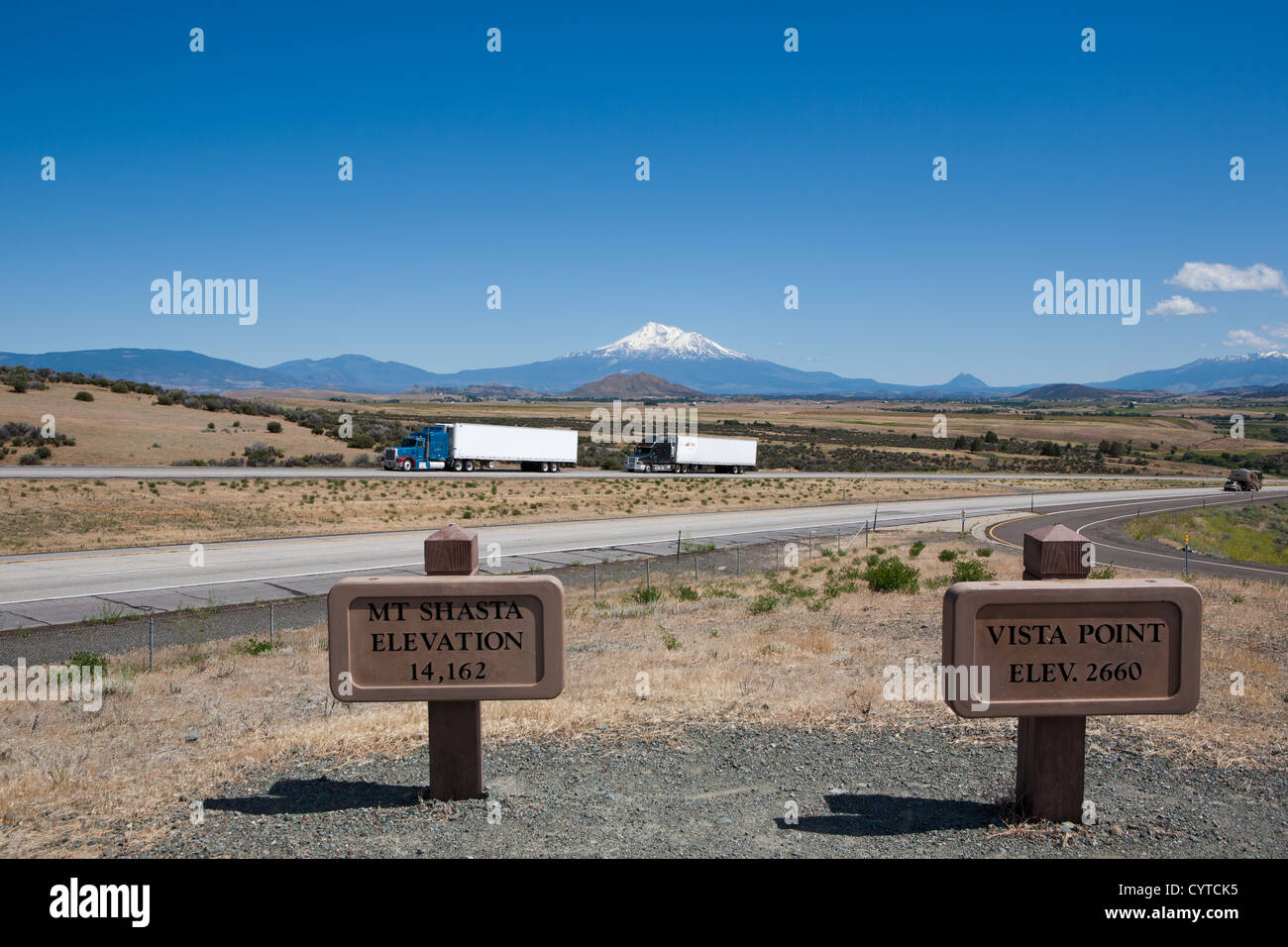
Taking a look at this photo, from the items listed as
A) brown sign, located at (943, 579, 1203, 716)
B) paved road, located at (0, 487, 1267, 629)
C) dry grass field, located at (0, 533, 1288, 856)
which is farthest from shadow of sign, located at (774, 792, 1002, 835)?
paved road, located at (0, 487, 1267, 629)

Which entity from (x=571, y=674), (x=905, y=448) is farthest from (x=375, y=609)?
(x=905, y=448)

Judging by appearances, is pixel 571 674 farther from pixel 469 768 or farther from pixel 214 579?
pixel 214 579

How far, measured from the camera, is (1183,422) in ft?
581

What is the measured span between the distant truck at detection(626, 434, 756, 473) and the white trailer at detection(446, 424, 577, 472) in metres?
6.74

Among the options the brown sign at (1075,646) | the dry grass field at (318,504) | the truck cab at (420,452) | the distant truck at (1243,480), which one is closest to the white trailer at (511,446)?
the truck cab at (420,452)

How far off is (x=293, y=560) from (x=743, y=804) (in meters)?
23.2

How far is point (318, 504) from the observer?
40.8 meters

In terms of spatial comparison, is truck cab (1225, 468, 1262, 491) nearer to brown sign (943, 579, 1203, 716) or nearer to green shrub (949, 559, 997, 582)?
green shrub (949, 559, 997, 582)

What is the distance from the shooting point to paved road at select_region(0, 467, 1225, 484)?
45.8 metres

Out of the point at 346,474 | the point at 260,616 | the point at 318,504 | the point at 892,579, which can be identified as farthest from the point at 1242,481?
the point at 260,616

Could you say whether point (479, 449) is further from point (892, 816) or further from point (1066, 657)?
point (1066, 657)

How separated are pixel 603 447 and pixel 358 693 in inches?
4019

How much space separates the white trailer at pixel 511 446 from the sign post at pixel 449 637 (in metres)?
59.8
